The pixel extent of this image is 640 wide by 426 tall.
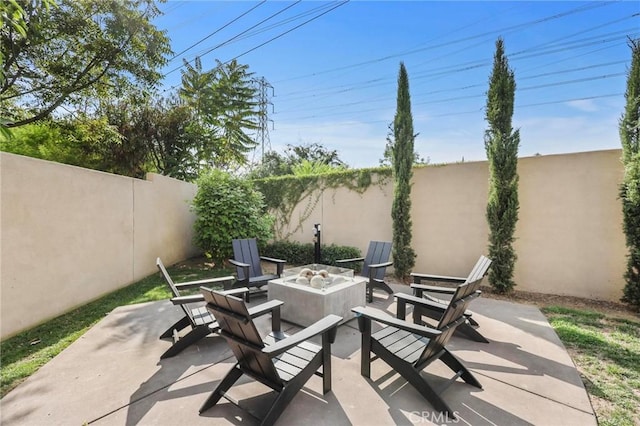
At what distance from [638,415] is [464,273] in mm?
4198

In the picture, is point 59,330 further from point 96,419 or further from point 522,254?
point 522,254

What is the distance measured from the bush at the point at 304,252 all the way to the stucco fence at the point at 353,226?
1.53ft

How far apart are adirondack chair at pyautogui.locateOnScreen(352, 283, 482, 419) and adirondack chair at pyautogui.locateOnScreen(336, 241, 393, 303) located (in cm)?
205

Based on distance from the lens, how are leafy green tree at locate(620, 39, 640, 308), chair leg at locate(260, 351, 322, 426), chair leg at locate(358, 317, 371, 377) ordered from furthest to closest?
leafy green tree at locate(620, 39, 640, 308) → chair leg at locate(358, 317, 371, 377) → chair leg at locate(260, 351, 322, 426)

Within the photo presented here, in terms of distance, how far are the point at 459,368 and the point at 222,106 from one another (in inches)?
585

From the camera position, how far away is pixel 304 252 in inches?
320

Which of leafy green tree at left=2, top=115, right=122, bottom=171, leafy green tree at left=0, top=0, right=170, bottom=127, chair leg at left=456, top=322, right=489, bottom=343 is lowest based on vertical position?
chair leg at left=456, top=322, right=489, bottom=343

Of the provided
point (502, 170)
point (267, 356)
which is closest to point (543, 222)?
point (502, 170)

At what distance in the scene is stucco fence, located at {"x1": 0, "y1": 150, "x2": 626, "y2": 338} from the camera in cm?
358

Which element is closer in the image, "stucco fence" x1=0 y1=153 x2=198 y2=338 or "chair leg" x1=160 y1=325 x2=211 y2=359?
"chair leg" x1=160 y1=325 x2=211 y2=359

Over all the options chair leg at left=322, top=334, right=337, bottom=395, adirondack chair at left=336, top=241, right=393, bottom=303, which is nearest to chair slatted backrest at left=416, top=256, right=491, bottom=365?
chair leg at left=322, top=334, right=337, bottom=395

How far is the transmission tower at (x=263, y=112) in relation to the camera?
55.5 feet

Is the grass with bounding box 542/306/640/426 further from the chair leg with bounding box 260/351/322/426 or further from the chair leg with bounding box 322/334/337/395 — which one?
the chair leg with bounding box 260/351/322/426

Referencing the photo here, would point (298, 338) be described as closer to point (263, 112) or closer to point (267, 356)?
point (267, 356)
